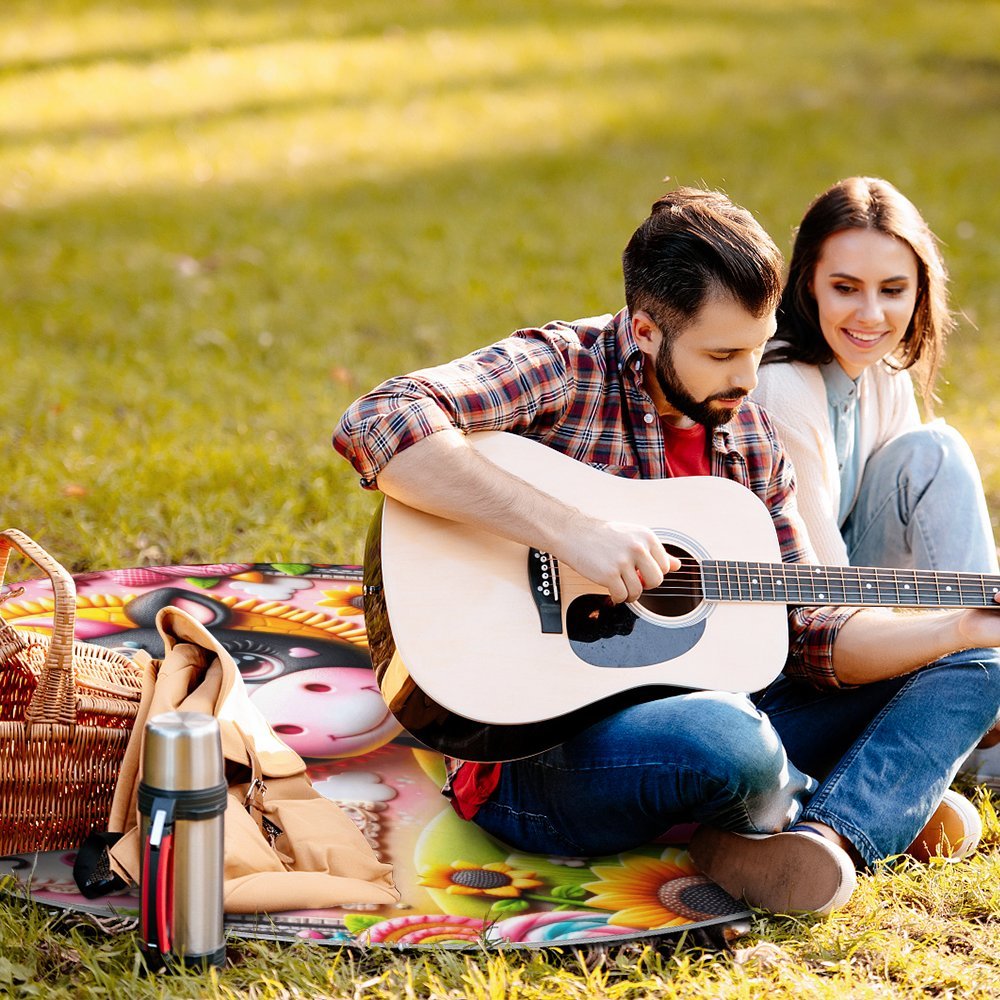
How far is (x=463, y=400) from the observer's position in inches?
108

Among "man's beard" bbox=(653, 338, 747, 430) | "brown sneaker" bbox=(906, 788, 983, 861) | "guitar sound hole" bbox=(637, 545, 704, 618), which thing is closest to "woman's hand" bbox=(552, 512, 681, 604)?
"guitar sound hole" bbox=(637, 545, 704, 618)

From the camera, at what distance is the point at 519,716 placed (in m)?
2.54

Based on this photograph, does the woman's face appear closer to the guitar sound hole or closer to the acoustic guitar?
the acoustic guitar

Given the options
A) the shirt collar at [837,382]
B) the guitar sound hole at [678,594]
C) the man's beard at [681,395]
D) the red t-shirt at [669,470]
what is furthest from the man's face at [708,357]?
the shirt collar at [837,382]

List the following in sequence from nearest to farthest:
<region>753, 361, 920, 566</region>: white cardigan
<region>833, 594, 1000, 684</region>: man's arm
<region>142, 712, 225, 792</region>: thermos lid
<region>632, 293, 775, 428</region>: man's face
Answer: <region>142, 712, 225, 792</region>: thermos lid
<region>632, 293, 775, 428</region>: man's face
<region>833, 594, 1000, 684</region>: man's arm
<region>753, 361, 920, 566</region>: white cardigan

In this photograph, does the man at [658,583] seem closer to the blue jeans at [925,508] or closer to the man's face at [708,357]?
the man's face at [708,357]

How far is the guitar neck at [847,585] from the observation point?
9.21 feet

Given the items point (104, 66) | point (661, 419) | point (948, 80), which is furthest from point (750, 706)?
point (948, 80)

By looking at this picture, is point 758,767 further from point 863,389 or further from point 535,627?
point 863,389

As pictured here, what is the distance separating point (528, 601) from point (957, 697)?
987 millimetres

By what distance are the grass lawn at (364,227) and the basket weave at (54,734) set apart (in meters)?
0.19

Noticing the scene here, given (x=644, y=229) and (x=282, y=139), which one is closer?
(x=644, y=229)

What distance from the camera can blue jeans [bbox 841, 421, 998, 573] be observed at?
3367mm

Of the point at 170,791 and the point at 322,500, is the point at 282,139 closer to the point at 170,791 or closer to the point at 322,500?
the point at 322,500
